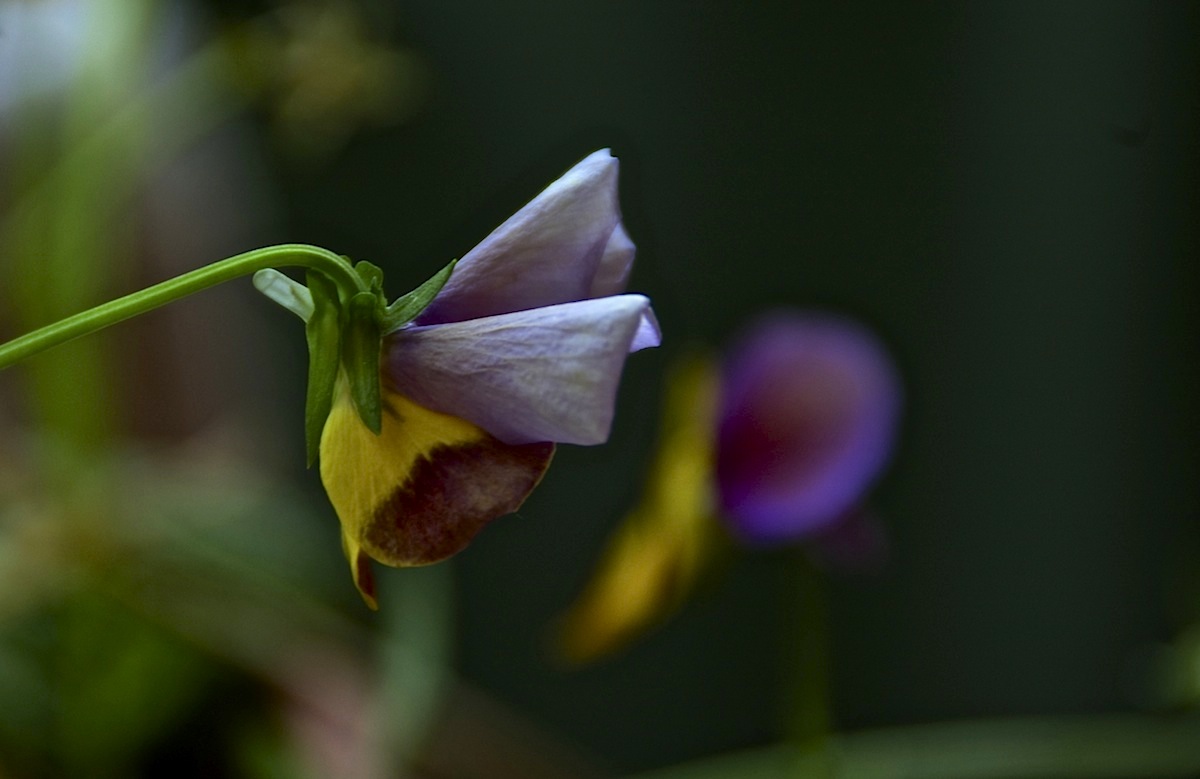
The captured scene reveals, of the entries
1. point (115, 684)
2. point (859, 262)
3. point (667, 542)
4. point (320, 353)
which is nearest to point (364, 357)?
point (320, 353)

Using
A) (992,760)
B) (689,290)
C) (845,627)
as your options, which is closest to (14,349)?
(992,760)

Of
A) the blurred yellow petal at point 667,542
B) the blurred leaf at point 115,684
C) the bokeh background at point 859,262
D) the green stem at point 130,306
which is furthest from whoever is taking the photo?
the bokeh background at point 859,262

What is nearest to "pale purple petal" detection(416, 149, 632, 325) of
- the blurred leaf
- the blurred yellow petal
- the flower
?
the flower

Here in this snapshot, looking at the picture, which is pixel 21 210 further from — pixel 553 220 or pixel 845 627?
pixel 845 627

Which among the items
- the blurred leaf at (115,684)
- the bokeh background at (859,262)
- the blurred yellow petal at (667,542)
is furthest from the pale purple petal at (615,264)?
the bokeh background at (859,262)

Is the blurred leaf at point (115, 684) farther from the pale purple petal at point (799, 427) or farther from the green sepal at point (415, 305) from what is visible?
the green sepal at point (415, 305)

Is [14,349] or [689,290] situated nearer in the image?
[14,349]

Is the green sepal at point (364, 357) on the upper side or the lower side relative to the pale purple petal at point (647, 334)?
upper
